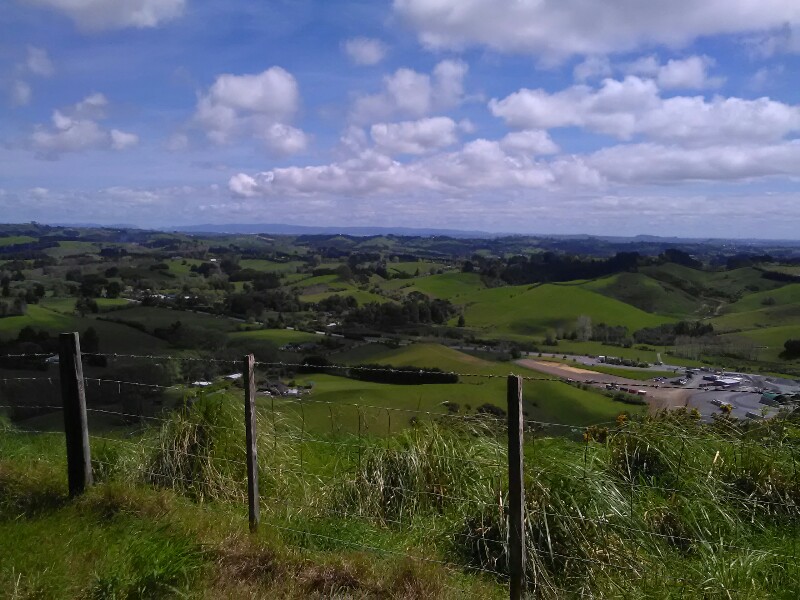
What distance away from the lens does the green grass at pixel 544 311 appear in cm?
4272

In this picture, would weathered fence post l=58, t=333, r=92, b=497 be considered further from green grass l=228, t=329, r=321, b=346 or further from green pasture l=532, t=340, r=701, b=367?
green pasture l=532, t=340, r=701, b=367

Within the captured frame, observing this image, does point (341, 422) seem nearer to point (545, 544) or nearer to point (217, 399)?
point (217, 399)

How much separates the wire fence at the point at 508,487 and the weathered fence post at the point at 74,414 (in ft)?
0.22

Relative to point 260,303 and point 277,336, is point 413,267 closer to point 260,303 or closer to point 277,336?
point 260,303

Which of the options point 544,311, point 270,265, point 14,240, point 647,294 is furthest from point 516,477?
point 14,240

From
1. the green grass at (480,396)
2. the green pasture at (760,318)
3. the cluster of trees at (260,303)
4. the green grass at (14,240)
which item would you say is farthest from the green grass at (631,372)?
the green grass at (14,240)

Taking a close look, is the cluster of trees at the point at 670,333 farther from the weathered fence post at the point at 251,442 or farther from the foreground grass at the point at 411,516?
the weathered fence post at the point at 251,442

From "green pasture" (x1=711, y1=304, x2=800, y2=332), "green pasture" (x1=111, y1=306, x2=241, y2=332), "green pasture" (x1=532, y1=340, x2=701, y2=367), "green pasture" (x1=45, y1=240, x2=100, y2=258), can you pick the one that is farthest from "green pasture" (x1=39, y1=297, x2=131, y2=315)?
"green pasture" (x1=711, y1=304, x2=800, y2=332)

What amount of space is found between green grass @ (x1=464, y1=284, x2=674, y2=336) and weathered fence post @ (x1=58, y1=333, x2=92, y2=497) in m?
34.5

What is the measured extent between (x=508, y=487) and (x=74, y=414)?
13.7 ft

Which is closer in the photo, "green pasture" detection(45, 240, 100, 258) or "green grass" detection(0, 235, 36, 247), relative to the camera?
"green pasture" detection(45, 240, 100, 258)

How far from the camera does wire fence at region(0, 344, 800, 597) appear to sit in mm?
4473

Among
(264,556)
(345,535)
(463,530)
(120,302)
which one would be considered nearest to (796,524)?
(463,530)

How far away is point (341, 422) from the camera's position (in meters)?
8.64
